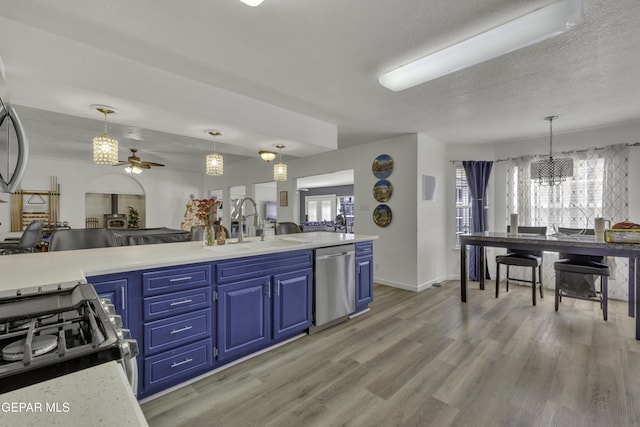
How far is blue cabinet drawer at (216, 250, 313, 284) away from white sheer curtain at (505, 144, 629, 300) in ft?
12.7

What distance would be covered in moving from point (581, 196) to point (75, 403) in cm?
549

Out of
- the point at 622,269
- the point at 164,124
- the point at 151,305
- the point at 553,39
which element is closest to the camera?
the point at 151,305

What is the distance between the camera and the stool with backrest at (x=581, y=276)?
3.01 metres

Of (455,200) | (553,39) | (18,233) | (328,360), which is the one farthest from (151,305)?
(18,233)

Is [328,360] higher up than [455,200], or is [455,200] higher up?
[455,200]

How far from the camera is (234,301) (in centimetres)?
212

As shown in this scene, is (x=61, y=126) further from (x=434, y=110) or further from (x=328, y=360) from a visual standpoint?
(x=434, y=110)

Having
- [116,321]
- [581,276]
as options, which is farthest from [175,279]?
[581,276]

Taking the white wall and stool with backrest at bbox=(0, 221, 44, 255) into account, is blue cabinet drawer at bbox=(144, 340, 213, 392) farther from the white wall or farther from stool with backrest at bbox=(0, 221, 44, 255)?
stool with backrest at bbox=(0, 221, 44, 255)

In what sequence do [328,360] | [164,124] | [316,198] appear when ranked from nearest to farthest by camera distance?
1. [328,360]
2. [164,124]
3. [316,198]

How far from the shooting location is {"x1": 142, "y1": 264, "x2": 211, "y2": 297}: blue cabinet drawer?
175cm

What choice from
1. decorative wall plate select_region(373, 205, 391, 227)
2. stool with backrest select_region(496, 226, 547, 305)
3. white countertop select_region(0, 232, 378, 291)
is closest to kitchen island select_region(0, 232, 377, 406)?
white countertop select_region(0, 232, 378, 291)

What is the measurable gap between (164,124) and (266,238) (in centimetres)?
147

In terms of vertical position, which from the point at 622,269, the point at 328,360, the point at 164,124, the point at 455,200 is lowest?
the point at 328,360
